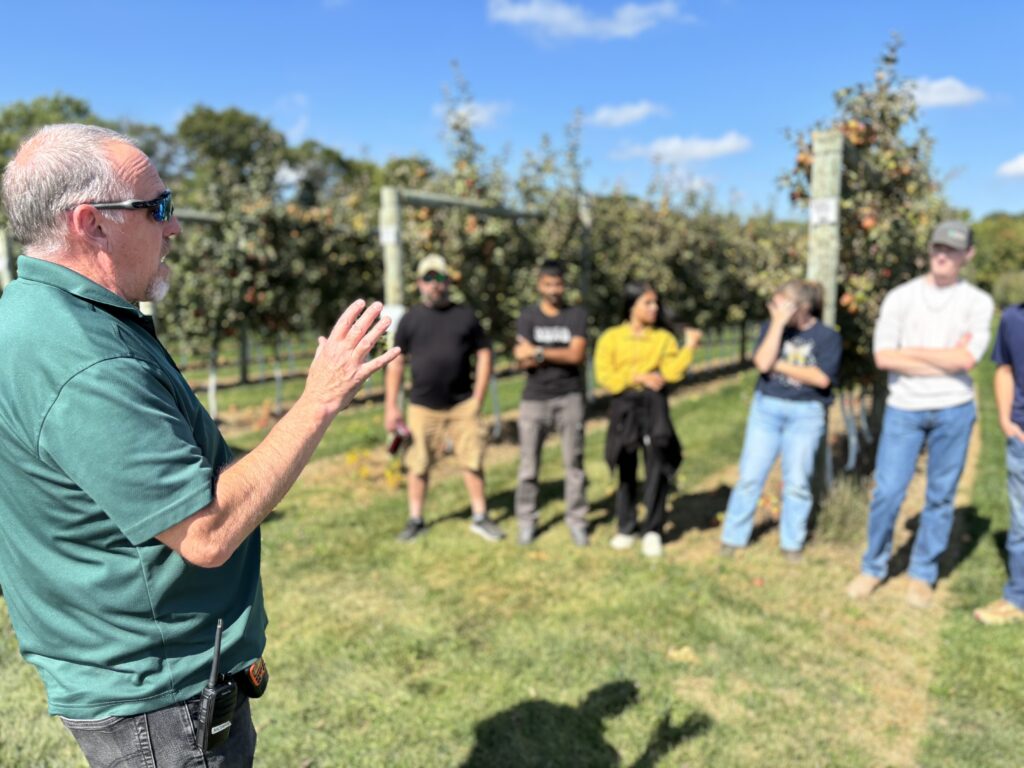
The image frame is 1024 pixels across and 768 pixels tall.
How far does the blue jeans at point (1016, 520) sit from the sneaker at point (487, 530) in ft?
10.2

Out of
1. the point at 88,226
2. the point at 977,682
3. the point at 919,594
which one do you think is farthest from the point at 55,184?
the point at 919,594

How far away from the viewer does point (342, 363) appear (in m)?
1.49

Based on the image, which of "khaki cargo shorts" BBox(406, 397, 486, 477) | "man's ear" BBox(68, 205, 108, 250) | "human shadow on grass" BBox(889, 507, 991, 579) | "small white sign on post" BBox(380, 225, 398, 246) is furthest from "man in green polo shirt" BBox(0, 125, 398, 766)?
"small white sign on post" BBox(380, 225, 398, 246)

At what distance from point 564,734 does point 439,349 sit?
269 cm

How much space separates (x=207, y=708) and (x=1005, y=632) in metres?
4.06

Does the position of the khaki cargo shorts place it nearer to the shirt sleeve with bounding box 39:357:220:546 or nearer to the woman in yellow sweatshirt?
the woman in yellow sweatshirt

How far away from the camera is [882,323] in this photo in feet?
13.7

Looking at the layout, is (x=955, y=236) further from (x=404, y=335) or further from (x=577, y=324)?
(x=404, y=335)

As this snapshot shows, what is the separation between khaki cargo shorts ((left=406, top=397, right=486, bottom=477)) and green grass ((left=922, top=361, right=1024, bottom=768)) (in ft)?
10.1

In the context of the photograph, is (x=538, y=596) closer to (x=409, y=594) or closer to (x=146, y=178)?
(x=409, y=594)

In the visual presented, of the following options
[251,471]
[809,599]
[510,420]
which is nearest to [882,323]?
[809,599]

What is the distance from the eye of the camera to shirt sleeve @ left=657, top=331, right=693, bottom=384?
4848mm

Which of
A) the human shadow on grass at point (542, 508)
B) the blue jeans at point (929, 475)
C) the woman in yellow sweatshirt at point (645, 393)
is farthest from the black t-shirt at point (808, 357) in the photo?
the human shadow on grass at point (542, 508)

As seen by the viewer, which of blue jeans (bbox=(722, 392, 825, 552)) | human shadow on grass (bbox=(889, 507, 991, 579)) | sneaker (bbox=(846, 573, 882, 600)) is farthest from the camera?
human shadow on grass (bbox=(889, 507, 991, 579))
